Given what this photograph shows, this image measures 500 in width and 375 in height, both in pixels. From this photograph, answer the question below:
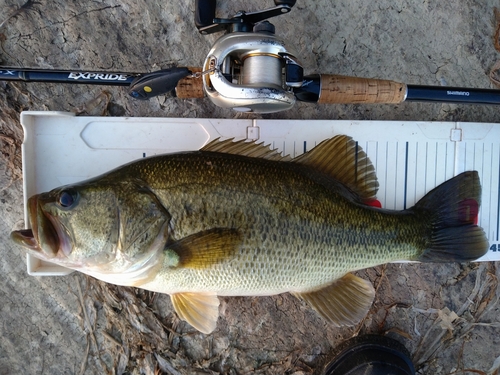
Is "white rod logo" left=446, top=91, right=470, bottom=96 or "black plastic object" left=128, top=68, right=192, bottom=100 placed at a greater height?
"black plastic object" left=128, top=68, right=192, bottom=100

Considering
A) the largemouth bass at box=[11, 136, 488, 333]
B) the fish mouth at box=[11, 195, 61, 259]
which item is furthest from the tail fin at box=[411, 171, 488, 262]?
the fish mouth at box=[11, 195, 61, 259]

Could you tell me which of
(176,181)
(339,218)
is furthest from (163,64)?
(339,218)

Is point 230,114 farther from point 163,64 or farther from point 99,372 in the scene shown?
point 99,372

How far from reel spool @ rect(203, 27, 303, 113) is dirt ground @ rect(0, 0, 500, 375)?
0.60m

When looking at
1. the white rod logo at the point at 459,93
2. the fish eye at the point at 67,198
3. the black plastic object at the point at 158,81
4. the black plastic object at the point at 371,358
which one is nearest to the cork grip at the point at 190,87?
the black plastic object at the point at 158,81

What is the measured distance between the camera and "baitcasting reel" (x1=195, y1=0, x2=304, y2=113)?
1.54 metres

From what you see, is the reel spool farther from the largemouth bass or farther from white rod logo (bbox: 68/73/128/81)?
white rod logo (bbox: 68/73/128/81)

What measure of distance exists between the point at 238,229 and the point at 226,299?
2.54ft

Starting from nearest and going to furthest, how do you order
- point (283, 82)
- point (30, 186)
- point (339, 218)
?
point (283, 82) < point (339, 218) < point (30, 186)

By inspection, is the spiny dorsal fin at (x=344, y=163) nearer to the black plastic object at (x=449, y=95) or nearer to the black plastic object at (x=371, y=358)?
the black plastic object at (x=449, y=95)

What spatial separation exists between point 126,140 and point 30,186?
571 mm

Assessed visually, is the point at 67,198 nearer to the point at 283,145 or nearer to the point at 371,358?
the point at 283,145

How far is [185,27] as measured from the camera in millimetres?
2227

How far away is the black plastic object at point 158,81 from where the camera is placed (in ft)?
5.34
